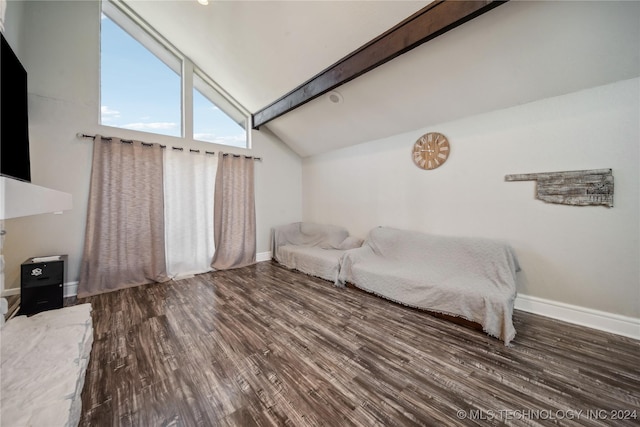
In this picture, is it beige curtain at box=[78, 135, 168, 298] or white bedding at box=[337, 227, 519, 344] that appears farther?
beige curtain at box=[78, 135, 168, 298]

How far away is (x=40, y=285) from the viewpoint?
85.2 inches

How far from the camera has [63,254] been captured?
8.71 feet

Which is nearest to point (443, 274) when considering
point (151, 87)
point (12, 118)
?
point (12, 118)

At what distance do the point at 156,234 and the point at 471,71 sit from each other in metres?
4.37

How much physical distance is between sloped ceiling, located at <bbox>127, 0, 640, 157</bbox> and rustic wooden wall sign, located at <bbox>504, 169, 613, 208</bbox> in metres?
0.80

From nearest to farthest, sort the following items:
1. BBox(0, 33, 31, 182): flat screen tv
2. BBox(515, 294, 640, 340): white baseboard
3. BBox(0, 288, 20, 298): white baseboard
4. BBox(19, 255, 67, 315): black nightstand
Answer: BBox(0, 33, 31, 182): flat screen tv
BBox(515, 294, 640, 340): white baseboard
BBox(19, 255, 67, 315): black nightstand
BBox(0, 288, 20, 298): white baseboard

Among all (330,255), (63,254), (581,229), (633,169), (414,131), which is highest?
(414,131)

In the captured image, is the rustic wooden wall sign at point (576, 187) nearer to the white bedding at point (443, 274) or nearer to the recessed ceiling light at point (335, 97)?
the white bedding at point (443, 274)

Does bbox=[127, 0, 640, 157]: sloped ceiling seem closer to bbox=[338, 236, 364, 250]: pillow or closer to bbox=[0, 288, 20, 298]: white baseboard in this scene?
bbox=[338, 236, 364, 250]: pillow

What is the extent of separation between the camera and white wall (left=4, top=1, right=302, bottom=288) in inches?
98.6

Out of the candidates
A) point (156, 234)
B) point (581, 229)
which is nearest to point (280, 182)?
point (156, 234)

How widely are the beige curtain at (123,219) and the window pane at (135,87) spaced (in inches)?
16.8

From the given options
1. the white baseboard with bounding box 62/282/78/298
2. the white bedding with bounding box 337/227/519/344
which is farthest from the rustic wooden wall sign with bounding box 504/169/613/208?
the white baseboard with bounding box 62/282/78/298

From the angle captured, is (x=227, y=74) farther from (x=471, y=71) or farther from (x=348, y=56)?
(x=471, y=71)
